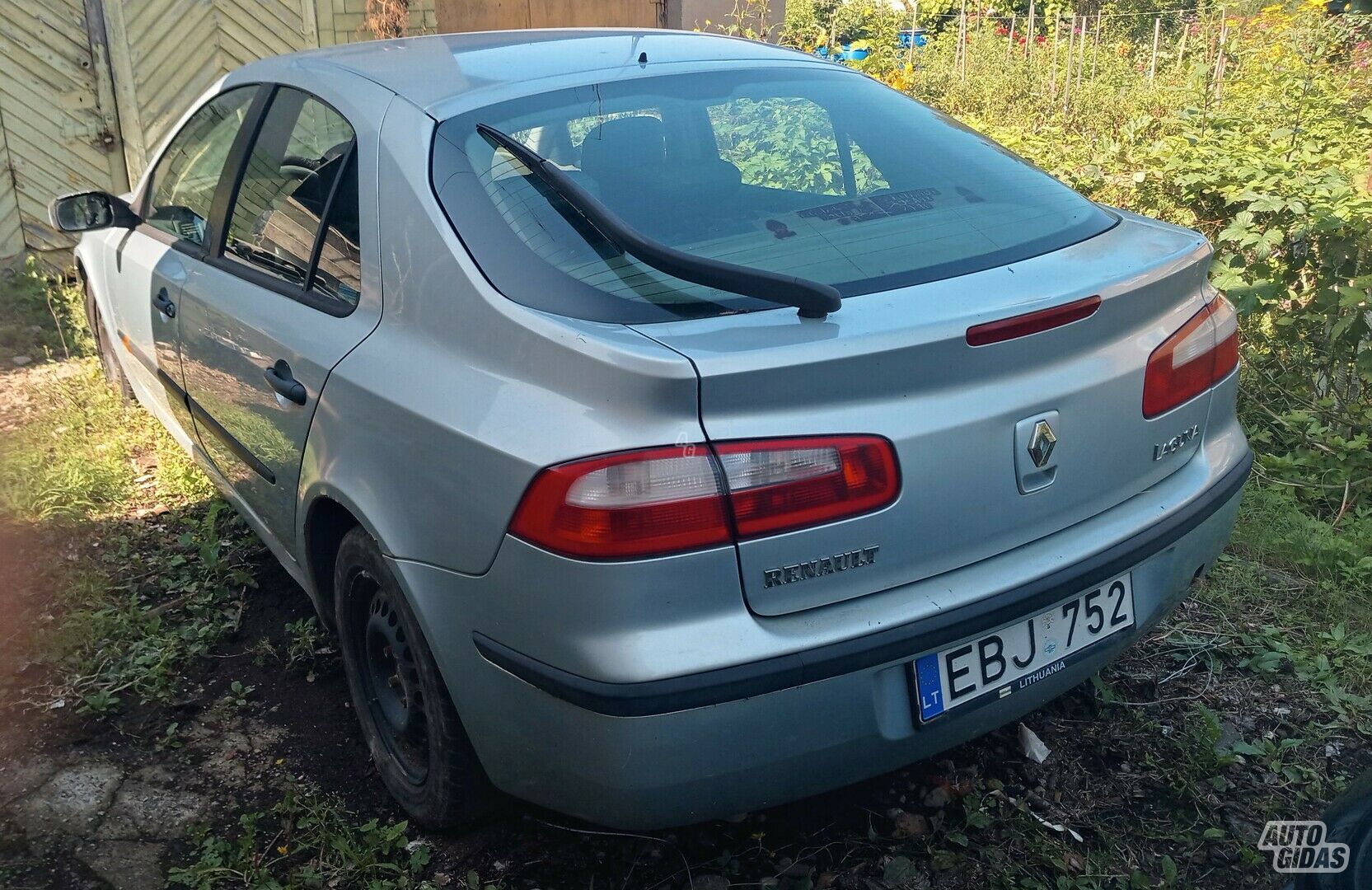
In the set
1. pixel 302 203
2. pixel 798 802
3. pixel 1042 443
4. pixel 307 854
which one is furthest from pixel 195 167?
pixel 1042 443

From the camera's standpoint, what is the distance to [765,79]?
2.67m

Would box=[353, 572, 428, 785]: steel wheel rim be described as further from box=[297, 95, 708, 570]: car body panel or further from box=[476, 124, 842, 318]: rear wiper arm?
box=[476, 124, 842, 318]: rear wiper arm

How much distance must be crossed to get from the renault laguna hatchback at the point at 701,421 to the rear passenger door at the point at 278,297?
2 cm

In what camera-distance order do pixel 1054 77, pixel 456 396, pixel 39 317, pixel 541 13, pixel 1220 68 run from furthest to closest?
pixel 1054 77, pixel 541 13, pixel 1220 68, pixel 39 317, pixel 456 396

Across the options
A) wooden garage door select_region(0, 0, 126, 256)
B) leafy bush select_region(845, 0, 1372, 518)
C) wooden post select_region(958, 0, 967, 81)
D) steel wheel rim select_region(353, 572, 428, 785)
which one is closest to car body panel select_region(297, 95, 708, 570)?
steel wheel rim select_region(353, 572, 428, 785)

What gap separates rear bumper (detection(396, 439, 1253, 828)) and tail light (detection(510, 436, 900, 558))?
0.19 m

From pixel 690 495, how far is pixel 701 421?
0.12m

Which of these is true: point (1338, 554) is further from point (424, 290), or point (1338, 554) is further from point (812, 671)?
point (424, 290)

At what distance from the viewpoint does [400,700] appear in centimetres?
249

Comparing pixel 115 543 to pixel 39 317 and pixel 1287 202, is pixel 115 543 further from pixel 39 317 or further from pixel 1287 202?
pixel 1287 202

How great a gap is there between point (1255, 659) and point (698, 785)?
196 cm

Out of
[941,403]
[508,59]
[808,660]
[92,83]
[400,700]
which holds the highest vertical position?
[508,59]

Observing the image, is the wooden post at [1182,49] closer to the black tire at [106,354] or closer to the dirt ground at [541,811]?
the dirt ground at [541,811]

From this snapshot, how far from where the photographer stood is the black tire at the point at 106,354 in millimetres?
4711
